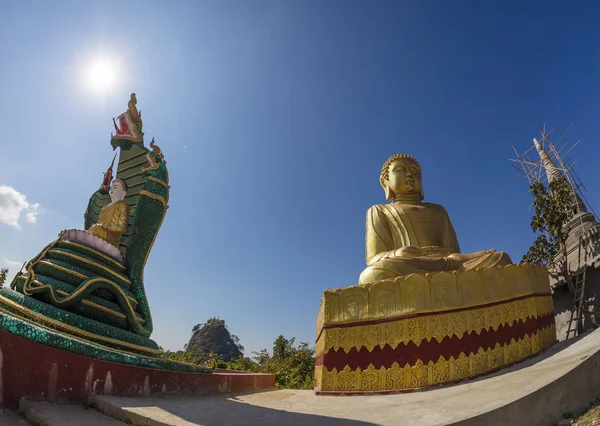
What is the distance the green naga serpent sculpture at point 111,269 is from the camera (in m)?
5.41

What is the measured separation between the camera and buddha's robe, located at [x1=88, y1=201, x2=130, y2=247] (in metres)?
7.67

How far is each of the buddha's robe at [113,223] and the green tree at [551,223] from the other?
32.0 ft

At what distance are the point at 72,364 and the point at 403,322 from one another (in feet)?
12.8

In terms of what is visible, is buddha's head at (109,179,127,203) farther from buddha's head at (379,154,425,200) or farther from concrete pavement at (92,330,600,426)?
buddha's head at (379,154,425,200)

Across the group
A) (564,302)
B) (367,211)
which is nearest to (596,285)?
(564,302)

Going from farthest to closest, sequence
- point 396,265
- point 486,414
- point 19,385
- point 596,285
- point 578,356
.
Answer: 1. point 596,285
2. point 396,265
3. point 578,356
4. point 19,385
5. point 486,414

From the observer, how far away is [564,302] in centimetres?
1028

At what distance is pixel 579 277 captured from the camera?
31.9 feet

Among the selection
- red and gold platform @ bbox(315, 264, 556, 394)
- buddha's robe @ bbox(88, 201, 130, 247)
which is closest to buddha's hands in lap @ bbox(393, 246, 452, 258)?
red and gold platform @ bbox(315, 264, 556, 394)

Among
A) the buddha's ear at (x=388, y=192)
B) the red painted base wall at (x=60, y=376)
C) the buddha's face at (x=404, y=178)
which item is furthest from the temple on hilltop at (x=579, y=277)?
the red painted base wall at (x=60, y=376)

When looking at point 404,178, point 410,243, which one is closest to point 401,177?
point 404,178

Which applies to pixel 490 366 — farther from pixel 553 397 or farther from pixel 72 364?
pixel 72 364

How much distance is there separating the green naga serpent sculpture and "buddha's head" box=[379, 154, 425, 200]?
5021mm

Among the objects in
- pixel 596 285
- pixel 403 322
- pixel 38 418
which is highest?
pixel 596 285
